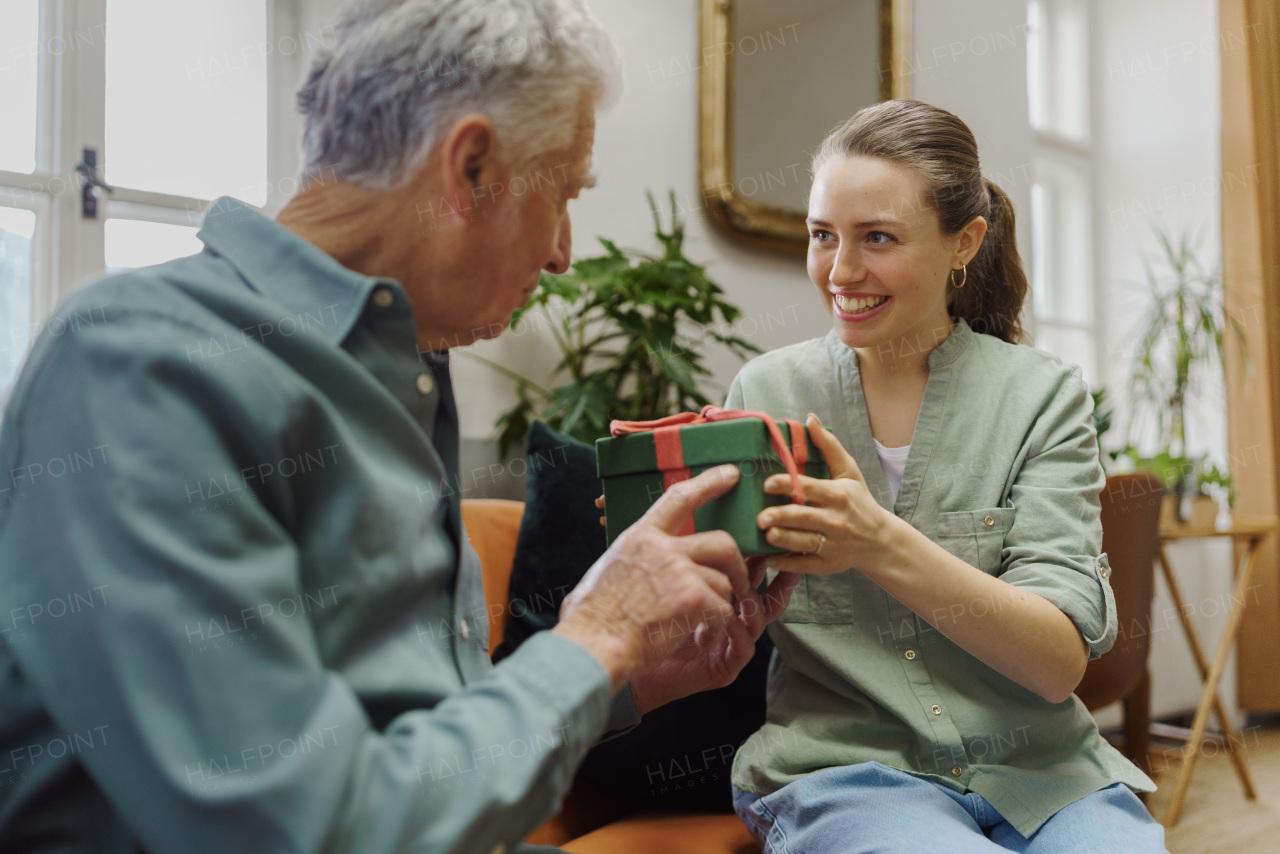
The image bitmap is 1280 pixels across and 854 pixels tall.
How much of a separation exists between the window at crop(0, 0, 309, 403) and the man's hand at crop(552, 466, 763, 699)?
1139 millimetres

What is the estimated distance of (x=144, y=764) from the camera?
1.84 feet

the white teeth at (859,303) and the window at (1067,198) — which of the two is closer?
the white teeth at (859,303)

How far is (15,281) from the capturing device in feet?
6.07

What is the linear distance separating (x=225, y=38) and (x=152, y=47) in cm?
16

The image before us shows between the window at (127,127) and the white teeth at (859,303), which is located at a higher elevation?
the window at (127,127)

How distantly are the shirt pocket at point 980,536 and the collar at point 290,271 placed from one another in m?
0.77

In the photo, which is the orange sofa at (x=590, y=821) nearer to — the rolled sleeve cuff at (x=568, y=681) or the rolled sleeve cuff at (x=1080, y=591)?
the rolled sleeve cuff at (x=1080, y=591)

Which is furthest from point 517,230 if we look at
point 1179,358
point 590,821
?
point 1179,358

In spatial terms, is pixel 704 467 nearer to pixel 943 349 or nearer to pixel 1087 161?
pixel 943 349

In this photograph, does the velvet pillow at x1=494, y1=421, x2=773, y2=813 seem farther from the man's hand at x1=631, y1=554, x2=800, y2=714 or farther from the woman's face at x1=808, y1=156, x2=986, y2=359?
the woman's face at x1=808, y1=156, x2=986, y2=359

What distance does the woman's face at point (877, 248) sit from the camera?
1.29m

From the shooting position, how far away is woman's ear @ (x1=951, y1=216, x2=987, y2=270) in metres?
1.37

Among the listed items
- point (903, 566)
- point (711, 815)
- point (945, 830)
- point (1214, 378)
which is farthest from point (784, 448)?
point (1214, 378)

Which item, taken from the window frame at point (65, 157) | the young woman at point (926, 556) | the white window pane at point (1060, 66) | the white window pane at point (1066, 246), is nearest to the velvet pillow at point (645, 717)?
the young woman at point (926, 556)
